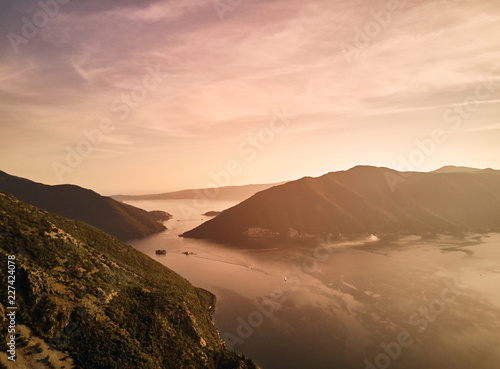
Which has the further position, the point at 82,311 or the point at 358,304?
the point at 358,304

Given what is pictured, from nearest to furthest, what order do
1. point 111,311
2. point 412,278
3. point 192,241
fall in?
point 111,311, point 412,278, point 192,241

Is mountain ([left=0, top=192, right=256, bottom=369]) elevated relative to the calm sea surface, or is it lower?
elevated

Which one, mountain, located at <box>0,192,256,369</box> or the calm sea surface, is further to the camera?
the calm sea surface

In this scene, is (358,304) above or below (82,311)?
below

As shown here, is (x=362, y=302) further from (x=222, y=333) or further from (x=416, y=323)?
(x=222, y=333)

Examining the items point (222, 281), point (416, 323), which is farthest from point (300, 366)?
point (222, 281)
